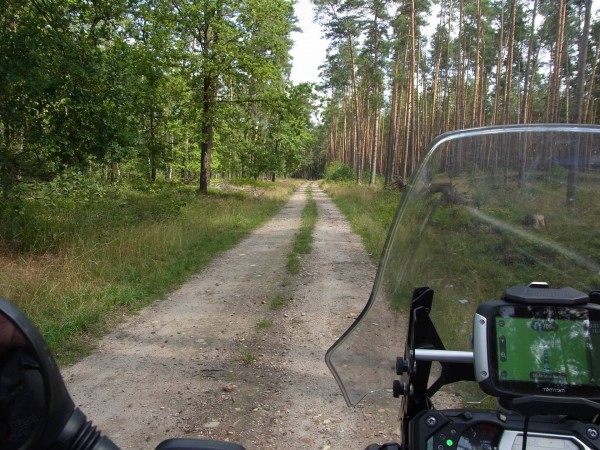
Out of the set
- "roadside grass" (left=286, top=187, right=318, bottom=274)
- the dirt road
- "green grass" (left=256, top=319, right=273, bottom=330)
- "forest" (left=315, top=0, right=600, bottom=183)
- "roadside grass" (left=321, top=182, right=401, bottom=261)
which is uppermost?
"forest" (left=315, top=0, right=600, bottom=183)

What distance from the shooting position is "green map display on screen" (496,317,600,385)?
142cm

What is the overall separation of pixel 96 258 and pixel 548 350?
761 centimetres

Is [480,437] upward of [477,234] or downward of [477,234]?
downward

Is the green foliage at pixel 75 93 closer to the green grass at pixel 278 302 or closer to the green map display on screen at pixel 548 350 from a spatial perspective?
the green grass at pixel 278 302

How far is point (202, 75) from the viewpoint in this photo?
62.1 ft

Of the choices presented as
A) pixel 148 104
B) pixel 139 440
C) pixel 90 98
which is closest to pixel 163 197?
pixel 148 104

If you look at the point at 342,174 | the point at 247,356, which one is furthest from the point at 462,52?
the point at 247,356

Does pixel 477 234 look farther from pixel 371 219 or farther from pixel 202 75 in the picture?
pixel 202 75

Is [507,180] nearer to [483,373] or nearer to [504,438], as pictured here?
[483,373]

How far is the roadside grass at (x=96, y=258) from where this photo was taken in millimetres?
5590

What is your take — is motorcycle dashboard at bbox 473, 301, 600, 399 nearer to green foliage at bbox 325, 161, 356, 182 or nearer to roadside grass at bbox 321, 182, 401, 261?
roadside grass at bbox 321, 182, 401, 261

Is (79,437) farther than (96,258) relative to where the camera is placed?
No

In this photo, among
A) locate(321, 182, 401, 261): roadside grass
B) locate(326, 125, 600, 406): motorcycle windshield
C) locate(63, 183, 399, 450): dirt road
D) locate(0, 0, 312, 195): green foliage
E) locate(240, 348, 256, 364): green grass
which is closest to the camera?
locate(326, 125, 600, 406): motorcycle windshield

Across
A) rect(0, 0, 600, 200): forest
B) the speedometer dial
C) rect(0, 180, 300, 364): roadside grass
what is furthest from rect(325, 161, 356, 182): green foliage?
→ the speedometer dial
